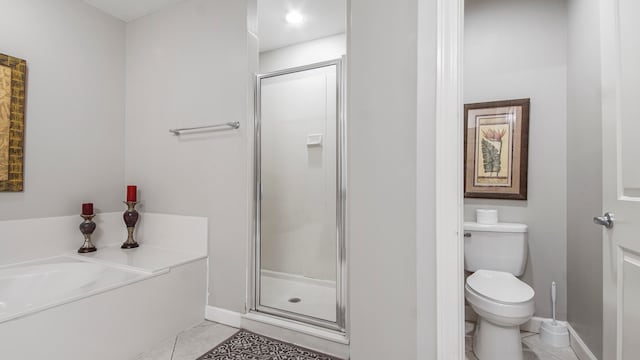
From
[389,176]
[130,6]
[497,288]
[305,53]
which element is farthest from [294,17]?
[497,288]

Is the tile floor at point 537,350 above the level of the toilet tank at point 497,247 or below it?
below

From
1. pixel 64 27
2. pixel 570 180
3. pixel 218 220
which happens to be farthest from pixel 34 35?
pixel 570 180

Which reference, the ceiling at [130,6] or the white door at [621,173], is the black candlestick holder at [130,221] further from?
the white door at [621,173]

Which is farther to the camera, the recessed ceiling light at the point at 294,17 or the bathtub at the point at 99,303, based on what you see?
the recessed ceiling light at the point at 294,17

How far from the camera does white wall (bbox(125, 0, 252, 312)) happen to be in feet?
6.62

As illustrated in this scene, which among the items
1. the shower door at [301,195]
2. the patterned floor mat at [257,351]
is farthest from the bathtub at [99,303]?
the shower door at [301,195]

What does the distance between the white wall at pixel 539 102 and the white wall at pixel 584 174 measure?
57mm

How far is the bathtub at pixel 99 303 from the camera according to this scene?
129 centimetres

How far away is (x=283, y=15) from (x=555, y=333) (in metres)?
2.97

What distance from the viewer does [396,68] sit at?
2.60 feet

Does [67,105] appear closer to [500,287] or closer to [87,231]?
[87,231]

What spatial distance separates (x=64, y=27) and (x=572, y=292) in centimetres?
404

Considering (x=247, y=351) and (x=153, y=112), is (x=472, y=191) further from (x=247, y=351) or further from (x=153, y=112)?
(x=153, y=112)

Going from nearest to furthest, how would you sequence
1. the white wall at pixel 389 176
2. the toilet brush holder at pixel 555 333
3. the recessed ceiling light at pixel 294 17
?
1. the white wall at pixel 389 176
2. the toilet brush holder at pixel 555 333
3. the recessed ceiling light at pixel 294 17
